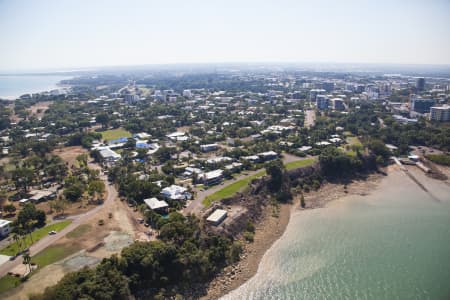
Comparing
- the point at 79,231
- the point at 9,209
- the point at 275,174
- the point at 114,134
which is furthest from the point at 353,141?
the point at 9,209

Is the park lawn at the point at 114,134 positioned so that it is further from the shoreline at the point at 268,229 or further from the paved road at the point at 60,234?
the shoreline at the point at 268,229

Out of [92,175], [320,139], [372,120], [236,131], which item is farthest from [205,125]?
[372,120]

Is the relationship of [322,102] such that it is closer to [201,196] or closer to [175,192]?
[201,196]

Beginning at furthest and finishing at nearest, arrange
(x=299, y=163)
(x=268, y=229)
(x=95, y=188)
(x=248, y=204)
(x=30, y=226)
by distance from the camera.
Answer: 1. (x=299, y=163)
2. (x=248, y=204)
3. (x=95, y=188)
4. (x=268, y=229)
5. (x=30, y=226)

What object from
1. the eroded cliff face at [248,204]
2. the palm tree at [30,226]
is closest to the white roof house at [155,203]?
the eroded cliff face at [248,204]

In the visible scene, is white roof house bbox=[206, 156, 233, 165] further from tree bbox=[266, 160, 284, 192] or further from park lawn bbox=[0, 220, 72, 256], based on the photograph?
park lawn bbox=[0, 220, 72, 256]

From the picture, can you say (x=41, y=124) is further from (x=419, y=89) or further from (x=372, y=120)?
(x=419, y=89)
